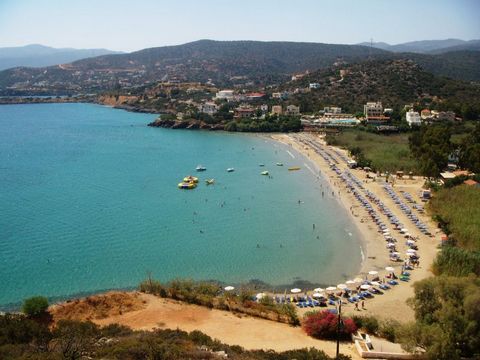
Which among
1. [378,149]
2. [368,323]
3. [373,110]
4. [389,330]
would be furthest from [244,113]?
[389,330]

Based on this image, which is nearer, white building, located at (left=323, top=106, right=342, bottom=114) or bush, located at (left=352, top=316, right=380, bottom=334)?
bush, located at (left=352, top=316, right=380, bottom=334)

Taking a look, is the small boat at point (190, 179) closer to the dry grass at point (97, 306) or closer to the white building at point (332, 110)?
the dry grass at point (97, 306)

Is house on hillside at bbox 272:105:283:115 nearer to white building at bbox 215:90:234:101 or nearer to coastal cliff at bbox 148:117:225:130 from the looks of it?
coastal cliff at bbox 148:117:225:130

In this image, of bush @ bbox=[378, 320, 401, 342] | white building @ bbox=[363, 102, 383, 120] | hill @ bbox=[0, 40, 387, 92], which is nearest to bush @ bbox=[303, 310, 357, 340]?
bush @ bbox=[378, 320, 401, 342]

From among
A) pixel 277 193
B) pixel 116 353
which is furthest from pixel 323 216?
pixel 116 353

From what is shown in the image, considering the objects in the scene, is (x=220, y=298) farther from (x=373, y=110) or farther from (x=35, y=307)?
(x=373, y=110)

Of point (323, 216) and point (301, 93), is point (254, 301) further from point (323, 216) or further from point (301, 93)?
point (301, 93)
